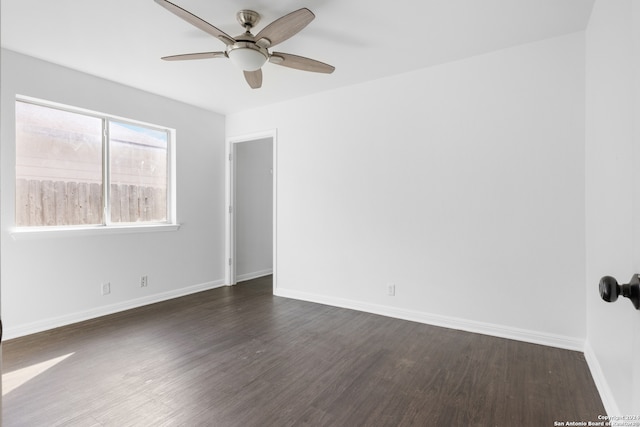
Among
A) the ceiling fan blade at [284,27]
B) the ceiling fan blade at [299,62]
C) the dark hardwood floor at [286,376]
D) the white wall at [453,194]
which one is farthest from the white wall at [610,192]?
the ceiling fan blade at [299,62]

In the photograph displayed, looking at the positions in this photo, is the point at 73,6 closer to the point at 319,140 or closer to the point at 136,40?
the point at 136,40

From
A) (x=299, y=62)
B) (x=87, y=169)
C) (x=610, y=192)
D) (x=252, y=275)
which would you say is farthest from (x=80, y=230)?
(x=610, y=192)

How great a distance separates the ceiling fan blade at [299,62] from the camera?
2.63 meters

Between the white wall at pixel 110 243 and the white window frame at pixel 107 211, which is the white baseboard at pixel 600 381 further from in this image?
the white window frame at pixel 107 211

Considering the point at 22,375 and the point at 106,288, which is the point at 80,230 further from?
the point at 22,375

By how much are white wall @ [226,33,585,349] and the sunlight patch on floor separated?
Answer: 8.05 feet

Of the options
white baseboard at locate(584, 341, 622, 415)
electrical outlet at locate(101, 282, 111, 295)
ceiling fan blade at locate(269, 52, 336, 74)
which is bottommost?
white baseboard at locate(584, 341, 622, 415)

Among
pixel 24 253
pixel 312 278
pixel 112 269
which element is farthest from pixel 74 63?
pixel 312 278

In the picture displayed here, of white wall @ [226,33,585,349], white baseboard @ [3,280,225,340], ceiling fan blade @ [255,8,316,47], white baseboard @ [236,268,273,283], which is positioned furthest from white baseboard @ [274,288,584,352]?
ceiling fan blade @ [255,8,316,47]

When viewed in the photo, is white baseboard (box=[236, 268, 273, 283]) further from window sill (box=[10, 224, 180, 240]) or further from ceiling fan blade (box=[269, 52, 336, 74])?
ceiling fan blade (box=[269, 52, 336, 74])

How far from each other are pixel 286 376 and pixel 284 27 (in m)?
2.35

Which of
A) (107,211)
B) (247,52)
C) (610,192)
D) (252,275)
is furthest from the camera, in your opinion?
(252,275)

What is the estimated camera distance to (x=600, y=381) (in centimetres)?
215

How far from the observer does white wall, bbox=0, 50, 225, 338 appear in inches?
119
